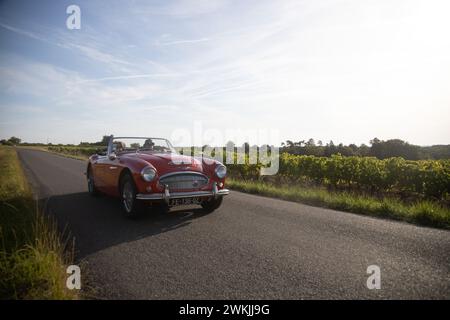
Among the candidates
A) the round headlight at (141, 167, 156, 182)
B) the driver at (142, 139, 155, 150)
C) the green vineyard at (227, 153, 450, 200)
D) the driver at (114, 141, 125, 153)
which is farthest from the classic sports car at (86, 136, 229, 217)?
the green vineyard at (227, 153, 450, 200)

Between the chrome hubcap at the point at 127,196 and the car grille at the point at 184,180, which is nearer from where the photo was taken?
the car grille at the point at 184,180

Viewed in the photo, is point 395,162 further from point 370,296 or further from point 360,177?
point 370,296

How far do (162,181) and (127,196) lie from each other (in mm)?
936

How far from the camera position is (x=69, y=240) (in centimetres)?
472

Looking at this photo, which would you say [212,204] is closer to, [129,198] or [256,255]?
[129,198]

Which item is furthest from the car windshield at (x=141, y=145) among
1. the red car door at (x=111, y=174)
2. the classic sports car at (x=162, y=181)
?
the red car door at (x=111, y=174)

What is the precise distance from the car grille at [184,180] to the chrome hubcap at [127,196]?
0.74 meters

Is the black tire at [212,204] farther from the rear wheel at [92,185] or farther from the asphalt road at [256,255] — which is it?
the rear wheel at [92,185]

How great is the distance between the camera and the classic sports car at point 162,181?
18.1ft

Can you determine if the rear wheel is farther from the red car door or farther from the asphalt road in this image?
the asphalt road

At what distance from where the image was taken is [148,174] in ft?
18.1
